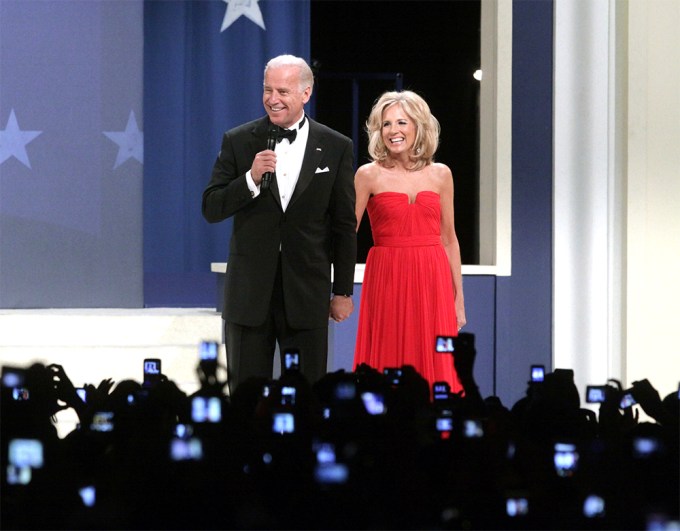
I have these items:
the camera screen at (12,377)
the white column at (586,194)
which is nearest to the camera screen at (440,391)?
the camera screen at (12,377)

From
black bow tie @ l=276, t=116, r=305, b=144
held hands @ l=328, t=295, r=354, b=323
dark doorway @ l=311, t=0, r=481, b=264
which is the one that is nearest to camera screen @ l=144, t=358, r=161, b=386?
black bow tie @ l=276, t=116, r=305, b=144

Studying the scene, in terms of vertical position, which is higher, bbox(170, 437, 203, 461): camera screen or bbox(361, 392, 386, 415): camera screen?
bbox(361, 392, 386, 415): camera screen

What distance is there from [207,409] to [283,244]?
1669mm

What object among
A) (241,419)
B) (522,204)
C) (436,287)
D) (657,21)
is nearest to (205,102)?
(522,204)

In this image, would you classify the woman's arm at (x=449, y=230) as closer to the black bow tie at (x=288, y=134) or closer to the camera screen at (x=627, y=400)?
the black bow tie at (x=288, y=134)

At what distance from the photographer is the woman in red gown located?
9.91 ft

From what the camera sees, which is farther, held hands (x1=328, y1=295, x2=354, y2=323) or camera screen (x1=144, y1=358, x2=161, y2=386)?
held hands (x1=328, y1=295, x2=354, y2=323)

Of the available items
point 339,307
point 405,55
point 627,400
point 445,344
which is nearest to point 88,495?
point 445,344

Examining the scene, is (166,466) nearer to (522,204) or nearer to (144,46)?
(522,204)

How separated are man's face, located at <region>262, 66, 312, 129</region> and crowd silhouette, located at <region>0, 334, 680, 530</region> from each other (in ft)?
4.94

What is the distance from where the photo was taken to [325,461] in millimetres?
770

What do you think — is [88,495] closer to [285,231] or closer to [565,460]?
[565,460]

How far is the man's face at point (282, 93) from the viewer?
2.33m

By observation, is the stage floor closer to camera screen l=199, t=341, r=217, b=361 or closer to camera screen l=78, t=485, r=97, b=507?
camera screen l=199, t=341, r=217, b=361
